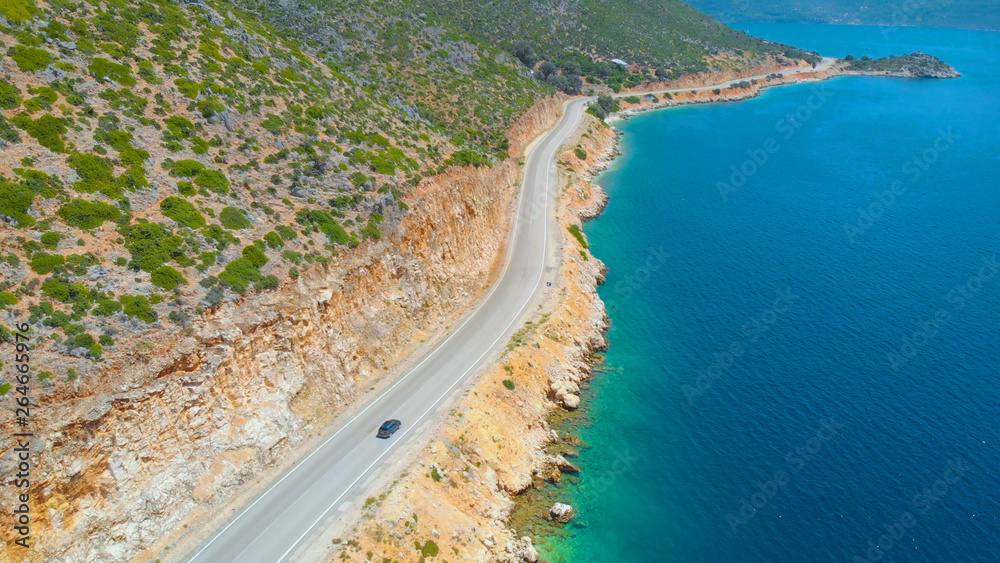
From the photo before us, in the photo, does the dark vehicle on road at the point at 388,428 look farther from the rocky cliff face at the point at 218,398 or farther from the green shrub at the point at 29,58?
the green shrub at the point at 29,58

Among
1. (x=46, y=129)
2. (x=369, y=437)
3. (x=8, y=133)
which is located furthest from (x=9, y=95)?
(x=369, y=437)

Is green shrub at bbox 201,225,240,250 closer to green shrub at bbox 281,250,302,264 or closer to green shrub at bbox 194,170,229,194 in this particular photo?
green shrub at bbox 281,250,302,264

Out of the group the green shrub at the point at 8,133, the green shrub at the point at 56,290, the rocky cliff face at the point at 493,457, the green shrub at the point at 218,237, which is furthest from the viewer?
the green shrub at the point at 218,237

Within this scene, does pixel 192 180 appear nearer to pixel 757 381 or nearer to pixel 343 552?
pixel 343 552

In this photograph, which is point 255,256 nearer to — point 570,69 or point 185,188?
point 185,188

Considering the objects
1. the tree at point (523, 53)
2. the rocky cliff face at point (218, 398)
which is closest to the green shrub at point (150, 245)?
the rocky cliff face at point (218, 398)

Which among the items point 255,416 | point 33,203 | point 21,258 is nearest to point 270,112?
point 33,203
